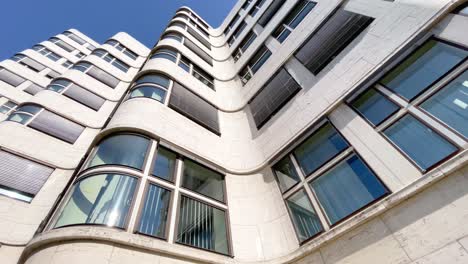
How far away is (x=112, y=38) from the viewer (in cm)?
2034

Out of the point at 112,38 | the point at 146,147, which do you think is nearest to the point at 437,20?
the point at 146,147

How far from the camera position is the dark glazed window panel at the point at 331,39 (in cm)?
793

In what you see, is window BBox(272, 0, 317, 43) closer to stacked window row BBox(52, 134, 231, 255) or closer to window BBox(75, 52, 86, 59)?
stacked window row BBox(52, 134, 231, 255)

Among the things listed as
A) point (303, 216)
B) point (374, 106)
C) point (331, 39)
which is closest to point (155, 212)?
point (303, 216)

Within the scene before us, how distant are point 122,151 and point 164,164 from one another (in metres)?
1.18

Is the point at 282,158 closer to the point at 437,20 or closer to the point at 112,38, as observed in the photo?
the point at 437,20

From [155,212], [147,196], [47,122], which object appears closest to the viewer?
[155,212]

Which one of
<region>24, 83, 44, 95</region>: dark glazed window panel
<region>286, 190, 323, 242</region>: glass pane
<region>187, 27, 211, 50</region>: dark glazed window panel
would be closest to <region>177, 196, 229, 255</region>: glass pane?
<region>286, 190, 323, 242</region>: glass pane

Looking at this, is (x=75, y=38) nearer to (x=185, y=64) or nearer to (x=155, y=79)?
(x=185, y=64)

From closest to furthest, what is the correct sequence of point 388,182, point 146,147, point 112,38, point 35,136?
point 388,182 < point 146,147 < point 35,136 < point 112,38

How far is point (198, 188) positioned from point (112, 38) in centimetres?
1980

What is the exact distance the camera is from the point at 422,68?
5.43 meters

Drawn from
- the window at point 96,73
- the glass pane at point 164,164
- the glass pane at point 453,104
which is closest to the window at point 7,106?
the window at point 96,73

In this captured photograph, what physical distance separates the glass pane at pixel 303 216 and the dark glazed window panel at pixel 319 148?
758 mm
